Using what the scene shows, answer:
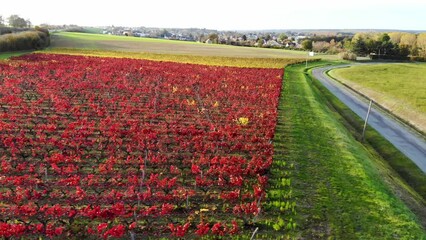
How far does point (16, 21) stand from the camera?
137125 millimetres

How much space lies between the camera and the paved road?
92.4 feet

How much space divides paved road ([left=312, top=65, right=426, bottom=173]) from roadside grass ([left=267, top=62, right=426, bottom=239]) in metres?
3.97

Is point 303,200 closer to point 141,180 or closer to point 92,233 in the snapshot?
point 141,180

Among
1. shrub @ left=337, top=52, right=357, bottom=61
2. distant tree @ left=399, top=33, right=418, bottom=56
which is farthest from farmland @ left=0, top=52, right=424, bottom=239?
distant tree @ left=399, top=33, right=418, bottom=56

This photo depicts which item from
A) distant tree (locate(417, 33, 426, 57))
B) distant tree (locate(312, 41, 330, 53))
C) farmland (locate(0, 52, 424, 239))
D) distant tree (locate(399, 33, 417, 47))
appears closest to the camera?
farmland (locate(0, 52, 424, 239))

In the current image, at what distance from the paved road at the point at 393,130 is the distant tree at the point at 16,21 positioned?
124855 mm

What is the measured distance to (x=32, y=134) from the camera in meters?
21.0

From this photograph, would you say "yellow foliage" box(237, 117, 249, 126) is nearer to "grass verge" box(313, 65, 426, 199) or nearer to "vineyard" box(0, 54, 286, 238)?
"vineyard" box(0, 54, 286, 238)

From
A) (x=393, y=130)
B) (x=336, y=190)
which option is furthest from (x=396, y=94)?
(x=336, y=190)

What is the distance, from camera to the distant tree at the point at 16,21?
136 metres

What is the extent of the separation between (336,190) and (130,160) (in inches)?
381

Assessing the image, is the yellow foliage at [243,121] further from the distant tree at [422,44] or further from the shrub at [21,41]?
the distant tree at [422,44]

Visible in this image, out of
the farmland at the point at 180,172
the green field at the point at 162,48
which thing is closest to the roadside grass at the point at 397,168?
→ the farmland at the point at 180,172

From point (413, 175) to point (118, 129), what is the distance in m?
18.7
